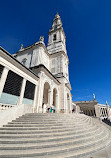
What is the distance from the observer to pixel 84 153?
12.0 feet

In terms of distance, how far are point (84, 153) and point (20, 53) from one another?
77.8ft

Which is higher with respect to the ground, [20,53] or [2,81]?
[20,53]

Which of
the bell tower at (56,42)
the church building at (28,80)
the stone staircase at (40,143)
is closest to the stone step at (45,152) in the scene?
the stone staircase at (40,143)

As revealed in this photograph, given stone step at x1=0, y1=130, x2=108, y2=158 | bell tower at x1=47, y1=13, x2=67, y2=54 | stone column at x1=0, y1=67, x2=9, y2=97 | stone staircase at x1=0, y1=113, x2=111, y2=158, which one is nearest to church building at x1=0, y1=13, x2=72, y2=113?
stone column at x1=0, y1=67, x2=9, y2=97

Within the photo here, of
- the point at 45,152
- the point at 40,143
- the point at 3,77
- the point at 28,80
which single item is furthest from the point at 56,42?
the point at 45,152

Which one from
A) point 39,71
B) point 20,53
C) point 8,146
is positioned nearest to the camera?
point 8,146

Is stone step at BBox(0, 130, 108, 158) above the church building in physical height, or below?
below

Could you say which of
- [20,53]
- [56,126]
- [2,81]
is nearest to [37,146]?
[56,126]

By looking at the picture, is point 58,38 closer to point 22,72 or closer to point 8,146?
point 22,72

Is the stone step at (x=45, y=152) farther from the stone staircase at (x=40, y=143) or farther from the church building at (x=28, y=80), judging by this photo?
the church building at (x=28, y=80)

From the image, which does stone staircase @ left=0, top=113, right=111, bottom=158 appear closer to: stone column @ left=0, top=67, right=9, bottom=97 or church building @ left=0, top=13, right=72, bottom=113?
church building @ left=0, top=13, right=72, bottom=113

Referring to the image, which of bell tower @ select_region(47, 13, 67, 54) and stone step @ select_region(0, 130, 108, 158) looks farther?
bell tower @ select_region(47, 13, 67, 54)

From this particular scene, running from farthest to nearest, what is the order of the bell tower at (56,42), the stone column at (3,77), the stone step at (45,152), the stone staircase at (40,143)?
the bell tower at (56,42), the stone column at (3,77), the stone staircase at (40,143), the stone step at (45,152)

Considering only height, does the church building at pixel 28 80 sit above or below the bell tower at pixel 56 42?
below
